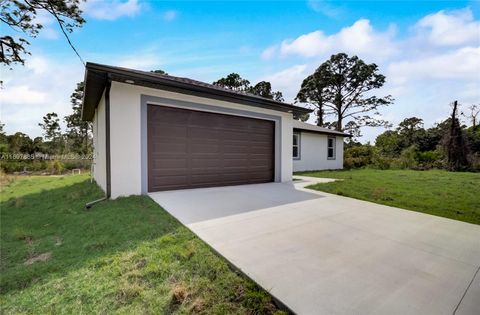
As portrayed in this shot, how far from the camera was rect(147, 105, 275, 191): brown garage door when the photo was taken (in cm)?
593

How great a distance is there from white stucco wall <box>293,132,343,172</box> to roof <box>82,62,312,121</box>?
5.70m

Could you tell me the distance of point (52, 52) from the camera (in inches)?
248

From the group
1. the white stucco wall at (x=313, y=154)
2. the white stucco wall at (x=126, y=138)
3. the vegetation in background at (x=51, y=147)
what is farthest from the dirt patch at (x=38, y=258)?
the white stucco wall at (x=313, y=154)

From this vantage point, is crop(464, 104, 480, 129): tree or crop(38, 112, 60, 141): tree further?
crop(38, 112, 60, 141): tree

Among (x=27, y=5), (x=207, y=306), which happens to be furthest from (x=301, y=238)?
(x=27, y=5)

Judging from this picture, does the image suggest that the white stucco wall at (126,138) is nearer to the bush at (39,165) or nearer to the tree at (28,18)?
the tree at (28,18)

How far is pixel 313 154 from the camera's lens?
14344mm

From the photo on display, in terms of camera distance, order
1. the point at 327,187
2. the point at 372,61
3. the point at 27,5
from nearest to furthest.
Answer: the point at 27,5, the point at 327,187, the point at 372,61

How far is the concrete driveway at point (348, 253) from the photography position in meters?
1.80

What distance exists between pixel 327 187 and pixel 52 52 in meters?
8.85

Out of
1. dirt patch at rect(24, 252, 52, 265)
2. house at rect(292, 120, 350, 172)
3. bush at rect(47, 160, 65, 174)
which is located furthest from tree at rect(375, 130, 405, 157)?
bush at rect(47, 160, 65, 174)

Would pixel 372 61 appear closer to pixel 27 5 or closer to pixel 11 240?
pixel 27 5

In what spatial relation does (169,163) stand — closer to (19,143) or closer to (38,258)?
(38,258)

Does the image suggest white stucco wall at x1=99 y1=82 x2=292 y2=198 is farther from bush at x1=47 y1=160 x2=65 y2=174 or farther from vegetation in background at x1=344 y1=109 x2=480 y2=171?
vegetation in background at x1=344 y1=109 x2=480 y2=171
